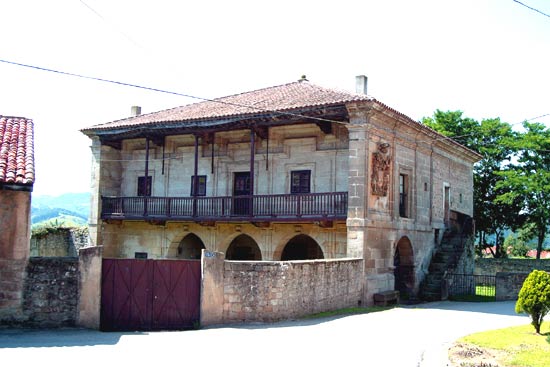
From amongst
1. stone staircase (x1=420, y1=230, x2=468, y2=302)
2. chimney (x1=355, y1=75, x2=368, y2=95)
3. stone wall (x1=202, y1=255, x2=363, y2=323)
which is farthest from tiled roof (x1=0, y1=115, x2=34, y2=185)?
stone staircase (x1=420, y1=230, x2=468, y2=302)

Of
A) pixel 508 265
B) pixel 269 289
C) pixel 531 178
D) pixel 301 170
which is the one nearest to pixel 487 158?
pixel 531 178

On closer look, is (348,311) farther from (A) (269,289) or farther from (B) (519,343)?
(B) (519,343)

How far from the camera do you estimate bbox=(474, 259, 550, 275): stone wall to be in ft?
112

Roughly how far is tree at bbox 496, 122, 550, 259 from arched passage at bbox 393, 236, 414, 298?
14.9 meters

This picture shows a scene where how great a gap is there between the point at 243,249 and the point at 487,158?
20242 millimetres

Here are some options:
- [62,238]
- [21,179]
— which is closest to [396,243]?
[21,179]

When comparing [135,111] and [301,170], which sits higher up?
[135,111]

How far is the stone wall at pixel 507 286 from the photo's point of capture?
800 inches

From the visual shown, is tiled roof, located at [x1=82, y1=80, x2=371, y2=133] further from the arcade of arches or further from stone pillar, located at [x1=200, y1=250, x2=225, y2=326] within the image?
stone pillar, located at [x1=200, y1=250, x2=225, y2=326]

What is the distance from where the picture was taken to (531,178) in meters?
34.6

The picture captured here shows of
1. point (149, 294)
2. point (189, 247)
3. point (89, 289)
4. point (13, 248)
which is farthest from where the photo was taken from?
point (189, 247)

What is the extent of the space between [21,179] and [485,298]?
16705mm

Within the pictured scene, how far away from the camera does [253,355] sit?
10172mm

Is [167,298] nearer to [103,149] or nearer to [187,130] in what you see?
[187,130]
